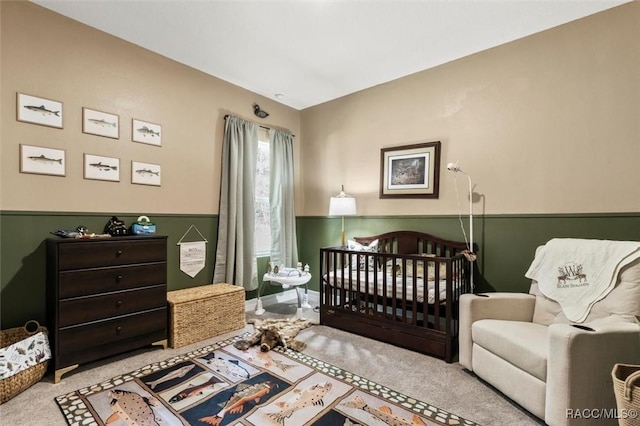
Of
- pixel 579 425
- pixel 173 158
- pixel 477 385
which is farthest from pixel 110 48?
pixel 579 425

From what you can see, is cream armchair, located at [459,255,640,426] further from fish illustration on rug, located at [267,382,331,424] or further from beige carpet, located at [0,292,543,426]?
fish illustration on rug, located at [267,382,331,424]

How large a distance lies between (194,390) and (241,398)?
0.35 meters

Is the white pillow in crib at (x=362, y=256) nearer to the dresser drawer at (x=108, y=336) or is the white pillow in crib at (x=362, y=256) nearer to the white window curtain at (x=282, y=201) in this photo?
the white window curtain at (x=282, y=201)

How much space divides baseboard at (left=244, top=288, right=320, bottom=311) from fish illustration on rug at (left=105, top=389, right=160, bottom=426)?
188 cm

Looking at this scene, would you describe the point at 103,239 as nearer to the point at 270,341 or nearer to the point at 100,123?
the point at 100,123

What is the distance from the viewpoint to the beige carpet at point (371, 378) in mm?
1787

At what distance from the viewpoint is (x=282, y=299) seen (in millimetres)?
4277

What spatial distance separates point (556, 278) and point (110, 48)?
13.8ft

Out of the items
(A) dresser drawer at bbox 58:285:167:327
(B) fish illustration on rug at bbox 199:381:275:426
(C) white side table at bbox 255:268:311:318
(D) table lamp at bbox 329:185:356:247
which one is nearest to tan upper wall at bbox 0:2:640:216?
(D) table lamp at bbox 329:185:356:247

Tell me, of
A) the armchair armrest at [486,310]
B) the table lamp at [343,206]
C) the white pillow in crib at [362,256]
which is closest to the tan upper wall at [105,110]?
the table lamp at [343,206]

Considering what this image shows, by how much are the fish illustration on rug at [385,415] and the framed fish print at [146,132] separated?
291 cm

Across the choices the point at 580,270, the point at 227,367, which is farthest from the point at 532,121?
the point at 227,367

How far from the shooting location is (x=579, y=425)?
1560mm

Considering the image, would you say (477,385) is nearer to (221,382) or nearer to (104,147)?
(221,382)
